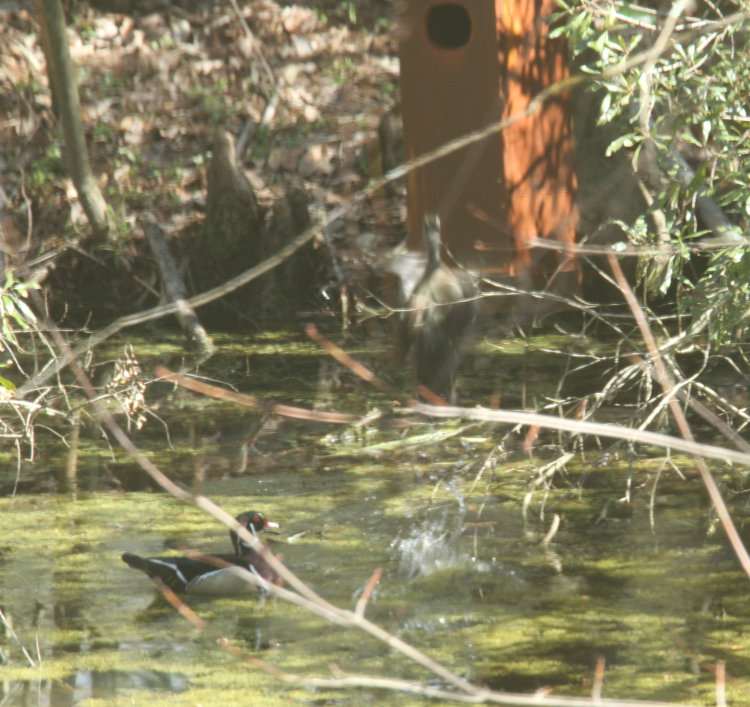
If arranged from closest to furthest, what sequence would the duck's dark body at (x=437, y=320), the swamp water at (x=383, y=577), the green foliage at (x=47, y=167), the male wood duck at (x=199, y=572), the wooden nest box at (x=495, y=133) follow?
the swamp water at (x=383, y=577), the male wood duck at (x=199, y=572), the wooden nest box at (x=495, y=133), the duck's dark body at (x=437, y=320), the green foliage at (x=47, y=167)

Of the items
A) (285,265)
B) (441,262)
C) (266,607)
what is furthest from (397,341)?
(266,607)

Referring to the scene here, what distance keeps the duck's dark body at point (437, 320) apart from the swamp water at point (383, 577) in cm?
35

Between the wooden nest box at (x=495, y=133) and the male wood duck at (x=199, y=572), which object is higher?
the wooden nest box at (x=495, y=133)

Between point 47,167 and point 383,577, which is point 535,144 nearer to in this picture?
point 383,577

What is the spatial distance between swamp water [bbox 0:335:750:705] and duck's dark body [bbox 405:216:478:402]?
350 millimetres

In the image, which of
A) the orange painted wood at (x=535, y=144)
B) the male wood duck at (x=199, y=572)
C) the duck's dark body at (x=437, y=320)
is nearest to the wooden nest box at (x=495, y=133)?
the orange painted wood at (x=535, y=144)

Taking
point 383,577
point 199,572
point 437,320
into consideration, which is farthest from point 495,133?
point 199,572

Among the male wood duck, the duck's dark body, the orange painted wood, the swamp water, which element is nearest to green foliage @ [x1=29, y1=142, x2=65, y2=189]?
the swamp water

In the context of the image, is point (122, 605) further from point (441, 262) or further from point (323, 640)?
point (441, 262)

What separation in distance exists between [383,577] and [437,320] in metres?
2.17

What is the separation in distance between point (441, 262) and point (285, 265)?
2.99 metres

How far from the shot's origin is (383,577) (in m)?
4.45

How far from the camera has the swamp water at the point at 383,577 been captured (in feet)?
12.1

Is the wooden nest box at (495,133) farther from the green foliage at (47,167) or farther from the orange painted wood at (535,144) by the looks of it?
the green foliage at (47,167)
